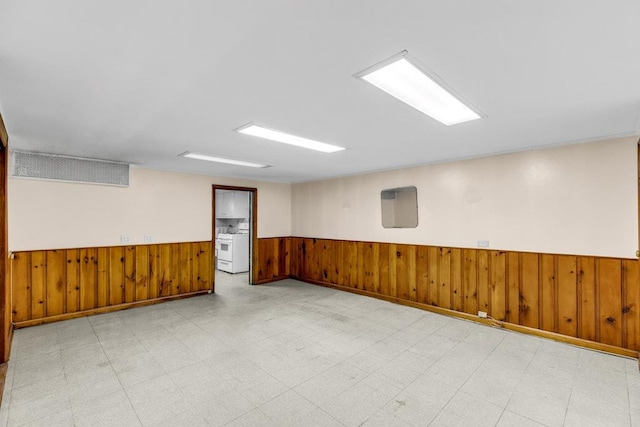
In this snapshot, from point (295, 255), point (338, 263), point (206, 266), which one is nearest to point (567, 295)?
point (338, 263)

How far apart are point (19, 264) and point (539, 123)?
5.97 meters

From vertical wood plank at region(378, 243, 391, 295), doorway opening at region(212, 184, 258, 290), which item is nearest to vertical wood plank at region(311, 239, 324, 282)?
doorway opening at region(212, 184, 258, 290)

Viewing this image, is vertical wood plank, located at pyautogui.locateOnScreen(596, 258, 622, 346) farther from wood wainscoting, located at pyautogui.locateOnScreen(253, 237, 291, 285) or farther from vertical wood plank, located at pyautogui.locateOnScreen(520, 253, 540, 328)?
wood wainscoting, located at pyautogui.locateOnScreen(253, 237, 291, 285)

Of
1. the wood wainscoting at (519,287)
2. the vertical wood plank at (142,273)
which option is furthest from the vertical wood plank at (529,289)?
the vertical wood plank at (142,273)

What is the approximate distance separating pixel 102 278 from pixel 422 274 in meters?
4.74

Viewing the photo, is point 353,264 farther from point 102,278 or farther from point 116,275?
point 102,278

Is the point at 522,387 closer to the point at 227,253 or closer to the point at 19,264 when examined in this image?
the point at 19,264

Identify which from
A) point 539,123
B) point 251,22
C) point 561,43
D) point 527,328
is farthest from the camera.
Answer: point 527,328

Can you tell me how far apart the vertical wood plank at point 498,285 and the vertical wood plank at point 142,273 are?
5069 millimetres

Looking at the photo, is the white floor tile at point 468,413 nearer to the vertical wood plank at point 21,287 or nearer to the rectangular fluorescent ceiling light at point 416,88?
the rectangular fluorescent ceiling light at point 416,88

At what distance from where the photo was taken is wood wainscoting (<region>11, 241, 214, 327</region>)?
12.5ft

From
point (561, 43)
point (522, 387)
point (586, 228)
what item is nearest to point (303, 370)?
point (522, 387)

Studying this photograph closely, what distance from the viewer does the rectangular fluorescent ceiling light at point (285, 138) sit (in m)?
2.80

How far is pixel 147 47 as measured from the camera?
4.71 feet
